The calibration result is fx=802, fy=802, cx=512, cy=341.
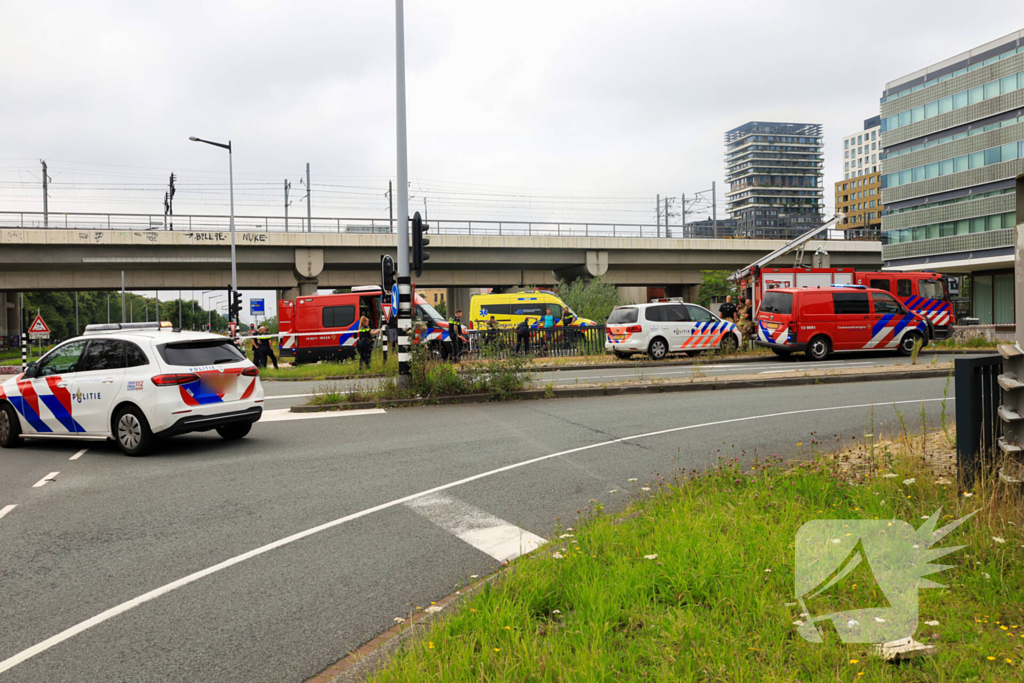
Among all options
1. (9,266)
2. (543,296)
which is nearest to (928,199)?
(543,296)

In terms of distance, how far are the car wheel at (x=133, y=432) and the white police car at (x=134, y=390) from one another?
1 centimetres

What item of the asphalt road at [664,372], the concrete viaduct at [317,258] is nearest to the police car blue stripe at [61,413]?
the asphalt road at [664,372]

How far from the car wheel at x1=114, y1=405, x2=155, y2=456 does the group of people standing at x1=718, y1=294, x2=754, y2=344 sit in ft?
67.2

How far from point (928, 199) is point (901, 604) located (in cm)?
7224

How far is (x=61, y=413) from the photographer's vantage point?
34.3ft

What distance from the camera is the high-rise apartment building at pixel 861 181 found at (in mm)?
162500

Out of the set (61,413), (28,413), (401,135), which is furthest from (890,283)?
(28,413)

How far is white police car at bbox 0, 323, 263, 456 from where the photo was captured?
9.69 metres

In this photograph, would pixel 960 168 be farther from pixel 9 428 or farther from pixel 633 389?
pixel 9 428

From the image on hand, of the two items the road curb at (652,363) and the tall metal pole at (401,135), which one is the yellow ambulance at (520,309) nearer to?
the road curb at (652,363)

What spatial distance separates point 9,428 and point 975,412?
37.9 feet

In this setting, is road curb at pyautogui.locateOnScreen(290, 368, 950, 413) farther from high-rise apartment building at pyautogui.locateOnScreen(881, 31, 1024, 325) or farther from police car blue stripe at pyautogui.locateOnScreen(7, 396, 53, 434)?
high-rise apartment building at pyautogui.locateOnScreen(881, 31, 1024, 325)

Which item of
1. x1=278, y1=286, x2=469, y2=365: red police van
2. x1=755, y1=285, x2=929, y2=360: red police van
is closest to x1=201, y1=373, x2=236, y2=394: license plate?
x1=755, y1=285, x2=929, y2=360: red police van

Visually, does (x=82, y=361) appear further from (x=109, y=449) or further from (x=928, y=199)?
(x=928, y=199)
